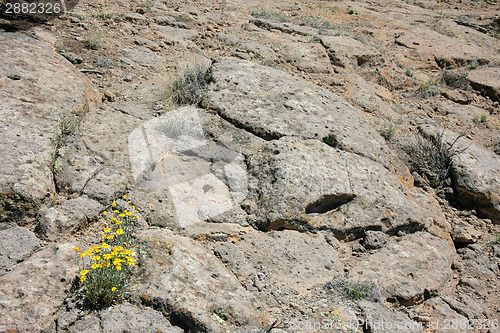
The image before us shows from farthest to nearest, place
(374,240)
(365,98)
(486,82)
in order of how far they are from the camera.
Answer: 1. (486,82)
2. (365,98)
3. (374,240)

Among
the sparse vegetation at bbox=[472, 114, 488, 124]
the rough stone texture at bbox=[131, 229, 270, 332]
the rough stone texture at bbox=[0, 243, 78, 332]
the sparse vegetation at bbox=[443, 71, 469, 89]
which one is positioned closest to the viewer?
the rough stone texture at bbox=[0, 243, 78, 332]

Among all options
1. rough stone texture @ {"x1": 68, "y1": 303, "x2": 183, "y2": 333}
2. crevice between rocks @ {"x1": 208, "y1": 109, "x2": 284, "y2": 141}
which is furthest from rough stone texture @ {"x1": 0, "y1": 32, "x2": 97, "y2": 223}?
crevice between rocks @ {"x1": 208, "y1": 109, "x2": 284, "y2": 141}

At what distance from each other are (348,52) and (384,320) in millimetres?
4904

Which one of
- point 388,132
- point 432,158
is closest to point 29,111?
point 388,132

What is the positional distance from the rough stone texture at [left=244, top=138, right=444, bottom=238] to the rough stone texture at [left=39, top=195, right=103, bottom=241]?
135cm

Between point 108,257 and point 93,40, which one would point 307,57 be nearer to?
point 93,40

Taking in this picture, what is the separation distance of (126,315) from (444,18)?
1106 cm

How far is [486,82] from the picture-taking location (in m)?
7.05

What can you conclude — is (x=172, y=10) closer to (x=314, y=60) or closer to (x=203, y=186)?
(x=314, y=60)

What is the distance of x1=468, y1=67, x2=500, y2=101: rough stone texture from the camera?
6945 millimetres

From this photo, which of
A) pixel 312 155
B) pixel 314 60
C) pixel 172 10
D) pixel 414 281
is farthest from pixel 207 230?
pixel 172 10

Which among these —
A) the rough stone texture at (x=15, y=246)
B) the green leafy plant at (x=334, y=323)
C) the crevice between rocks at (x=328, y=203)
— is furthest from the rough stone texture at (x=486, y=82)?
the rough stone texture at (x=15, y=246)

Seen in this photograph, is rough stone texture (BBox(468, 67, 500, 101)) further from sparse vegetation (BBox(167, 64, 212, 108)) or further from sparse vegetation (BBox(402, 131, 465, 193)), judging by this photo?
sparse vegetation (BBox(167, 64, 212, 108))

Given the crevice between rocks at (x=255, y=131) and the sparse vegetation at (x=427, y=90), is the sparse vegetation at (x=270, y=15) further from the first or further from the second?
the crevice between rocks at (x=255, y=131)
